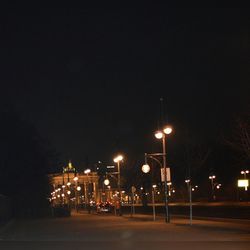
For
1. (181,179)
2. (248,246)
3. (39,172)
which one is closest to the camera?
(248,246)

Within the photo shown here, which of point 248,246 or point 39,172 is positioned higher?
point 39,172

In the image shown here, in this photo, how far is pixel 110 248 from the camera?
22.2m

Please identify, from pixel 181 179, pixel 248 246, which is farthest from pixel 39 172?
pixel 248 246

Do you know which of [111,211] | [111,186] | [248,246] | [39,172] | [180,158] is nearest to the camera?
[248,246]

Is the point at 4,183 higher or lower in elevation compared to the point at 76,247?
higher

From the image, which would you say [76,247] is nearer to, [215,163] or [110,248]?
[110,248]

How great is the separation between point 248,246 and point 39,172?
1956 inches

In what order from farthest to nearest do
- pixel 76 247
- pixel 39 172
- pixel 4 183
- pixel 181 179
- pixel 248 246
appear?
pixel 181 179 → pixel 39 172 → pixel 4 183 → pixel 76 247 → pixel 248 246

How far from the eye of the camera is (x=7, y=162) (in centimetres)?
6425

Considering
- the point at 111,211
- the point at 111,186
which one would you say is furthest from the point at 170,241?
the point at 111,186

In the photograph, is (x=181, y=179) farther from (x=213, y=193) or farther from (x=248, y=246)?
(x=248, y=246)

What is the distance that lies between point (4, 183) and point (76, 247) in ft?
136

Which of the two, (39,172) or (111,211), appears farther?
(111,211)

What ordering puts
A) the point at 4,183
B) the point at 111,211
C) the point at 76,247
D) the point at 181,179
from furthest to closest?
the point at 181,179, the point at 111,211, the point at 4,183, the point at 76,247
